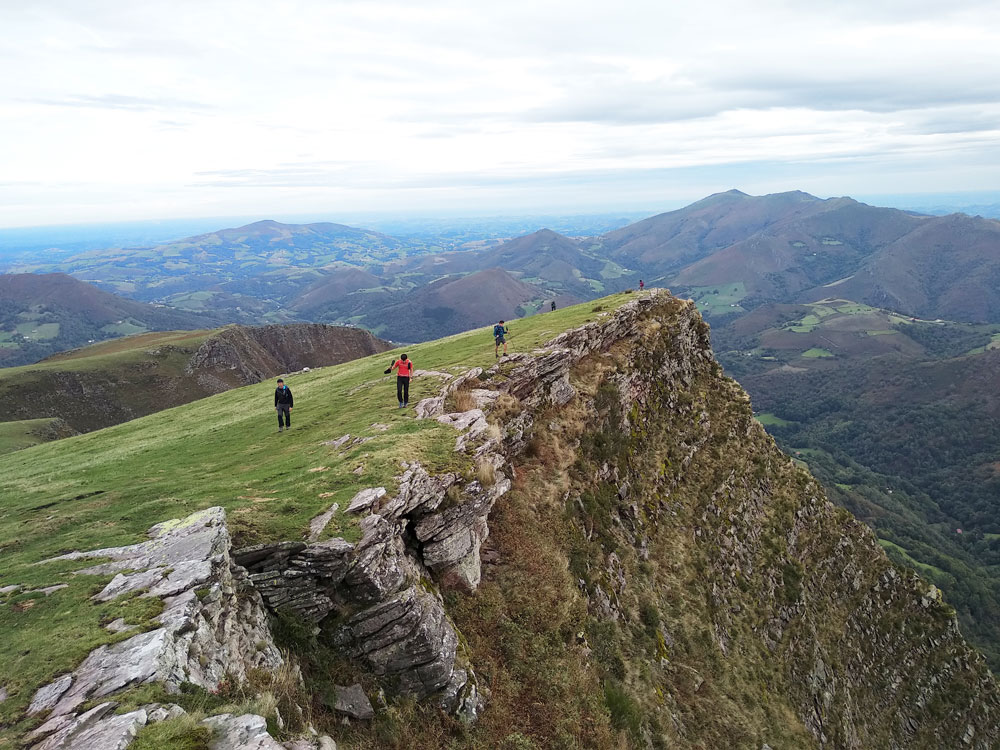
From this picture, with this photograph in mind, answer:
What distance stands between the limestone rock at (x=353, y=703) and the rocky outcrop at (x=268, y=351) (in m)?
103

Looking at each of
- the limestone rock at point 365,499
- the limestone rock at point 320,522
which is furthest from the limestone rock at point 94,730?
the limestone rock at point 365,499

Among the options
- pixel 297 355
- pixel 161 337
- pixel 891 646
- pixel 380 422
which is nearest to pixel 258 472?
pixel 380 422

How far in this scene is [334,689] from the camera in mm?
13617

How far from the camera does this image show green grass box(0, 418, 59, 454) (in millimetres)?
53388

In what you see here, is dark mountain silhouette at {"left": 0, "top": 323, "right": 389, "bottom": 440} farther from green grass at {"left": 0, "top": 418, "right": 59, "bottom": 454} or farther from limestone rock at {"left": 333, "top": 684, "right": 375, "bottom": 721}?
limestone rock at {"left": 333, "top": 684, "right": 375, "bottom": 721}

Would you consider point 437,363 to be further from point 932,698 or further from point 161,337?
point 161,337

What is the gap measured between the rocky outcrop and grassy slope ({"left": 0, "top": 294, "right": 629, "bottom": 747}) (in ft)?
233

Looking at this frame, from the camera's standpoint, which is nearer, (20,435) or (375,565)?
(375,565)

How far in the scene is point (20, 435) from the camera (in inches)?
2288

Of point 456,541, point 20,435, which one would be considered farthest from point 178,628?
point 20,435

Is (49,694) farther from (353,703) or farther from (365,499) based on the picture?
(365,499)

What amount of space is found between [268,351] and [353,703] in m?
131

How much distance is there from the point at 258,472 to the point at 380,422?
653 cm

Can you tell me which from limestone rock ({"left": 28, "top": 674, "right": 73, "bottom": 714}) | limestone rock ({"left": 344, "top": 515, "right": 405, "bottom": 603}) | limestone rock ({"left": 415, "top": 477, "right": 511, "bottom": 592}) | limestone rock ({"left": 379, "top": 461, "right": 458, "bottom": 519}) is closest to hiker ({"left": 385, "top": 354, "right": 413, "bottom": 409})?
limestone rock ({"left": 379, "top": 461, "right": 458, "bottom": 519})
